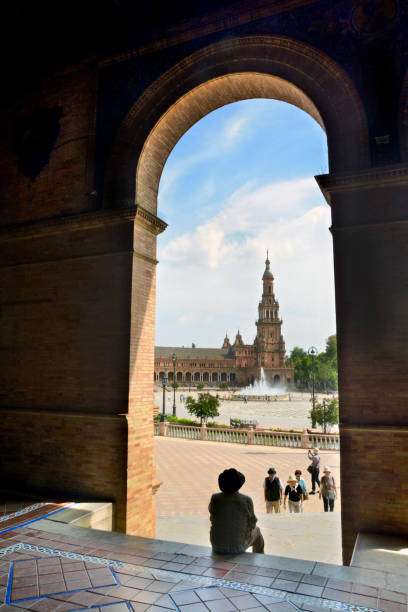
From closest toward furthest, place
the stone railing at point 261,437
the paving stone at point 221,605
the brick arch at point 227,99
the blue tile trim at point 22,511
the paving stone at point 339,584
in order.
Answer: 1. the paving stone at point 221,605
2. the paving stone at point 339,584
3. the blue tile trim at point 22,511
4. the brick arch at point 227,99
5. the stone railing at point 261,437

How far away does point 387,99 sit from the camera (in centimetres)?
634

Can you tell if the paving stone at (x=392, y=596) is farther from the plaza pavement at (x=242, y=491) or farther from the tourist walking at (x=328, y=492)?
the tourist walking at (x=328, y=492)

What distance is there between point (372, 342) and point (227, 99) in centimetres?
554

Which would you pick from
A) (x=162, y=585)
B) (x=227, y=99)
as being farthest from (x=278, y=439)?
(x=162, y=585)

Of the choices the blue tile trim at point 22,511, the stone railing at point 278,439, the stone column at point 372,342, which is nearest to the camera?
the stone column at point 372,342

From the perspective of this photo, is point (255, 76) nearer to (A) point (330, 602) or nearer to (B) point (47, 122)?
(B) point (47, 122)

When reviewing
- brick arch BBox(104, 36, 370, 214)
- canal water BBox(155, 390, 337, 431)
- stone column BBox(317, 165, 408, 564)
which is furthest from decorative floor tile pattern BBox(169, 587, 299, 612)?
canal water BBox(155, 390, 337, 431)

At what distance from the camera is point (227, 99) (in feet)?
27.6

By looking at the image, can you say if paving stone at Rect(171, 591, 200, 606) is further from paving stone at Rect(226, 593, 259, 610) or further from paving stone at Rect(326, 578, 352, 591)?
paving stone at Rect(326, 578, 352, 591)

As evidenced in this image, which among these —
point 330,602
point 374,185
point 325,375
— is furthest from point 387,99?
point 325,375

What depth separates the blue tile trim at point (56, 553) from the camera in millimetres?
4691

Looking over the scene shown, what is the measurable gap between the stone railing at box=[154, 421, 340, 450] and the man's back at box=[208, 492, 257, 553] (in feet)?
48.6

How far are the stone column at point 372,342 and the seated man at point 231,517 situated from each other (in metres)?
1.83

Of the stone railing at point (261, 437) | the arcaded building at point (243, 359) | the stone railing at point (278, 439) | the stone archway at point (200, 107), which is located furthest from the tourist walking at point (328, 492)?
the arcaded building at point (243, 359)
